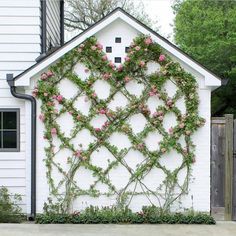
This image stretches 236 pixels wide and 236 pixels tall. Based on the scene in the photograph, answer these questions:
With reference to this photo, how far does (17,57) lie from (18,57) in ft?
0.07

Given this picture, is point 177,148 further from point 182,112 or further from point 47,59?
point 47,59

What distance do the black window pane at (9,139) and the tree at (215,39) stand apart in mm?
14016

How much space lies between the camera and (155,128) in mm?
9344

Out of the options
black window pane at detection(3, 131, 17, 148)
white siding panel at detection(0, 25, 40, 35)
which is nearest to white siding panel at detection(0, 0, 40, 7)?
white siding panel at detection(0, 25, 40, 35)

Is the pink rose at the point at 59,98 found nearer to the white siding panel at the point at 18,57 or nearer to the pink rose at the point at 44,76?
the pink rose at the point at 44,76

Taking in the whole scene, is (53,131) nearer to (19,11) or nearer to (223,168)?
(19,11)

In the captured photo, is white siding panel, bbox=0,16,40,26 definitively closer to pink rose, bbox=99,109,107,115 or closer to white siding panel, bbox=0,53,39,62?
white siding panel, bbox=0,53,39,62

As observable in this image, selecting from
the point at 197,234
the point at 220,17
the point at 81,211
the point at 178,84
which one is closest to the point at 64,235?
the point at 81,211

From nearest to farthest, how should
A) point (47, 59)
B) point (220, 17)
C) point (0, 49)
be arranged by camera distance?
1. point (47, 59)
2. point (0, 49)
3. point (220, 17)

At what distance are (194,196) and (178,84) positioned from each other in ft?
7.39

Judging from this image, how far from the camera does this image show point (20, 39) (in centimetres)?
987

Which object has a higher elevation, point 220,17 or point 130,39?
point 220,17

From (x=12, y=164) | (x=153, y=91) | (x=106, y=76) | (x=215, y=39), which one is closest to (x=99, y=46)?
(x=106, y=76)

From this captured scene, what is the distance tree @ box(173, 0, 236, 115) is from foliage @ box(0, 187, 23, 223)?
47.7 ft
